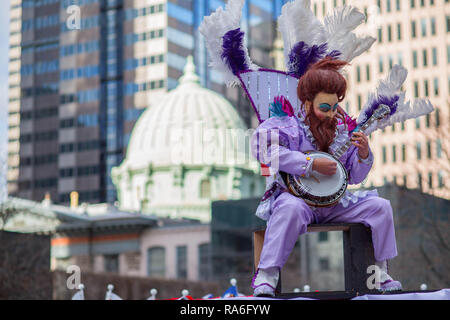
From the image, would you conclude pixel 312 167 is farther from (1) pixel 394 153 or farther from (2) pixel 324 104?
(1) pixel 394 153

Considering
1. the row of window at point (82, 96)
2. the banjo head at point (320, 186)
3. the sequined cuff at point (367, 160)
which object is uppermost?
the row of window at point (82, 96)

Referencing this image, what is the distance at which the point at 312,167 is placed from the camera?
673 cm

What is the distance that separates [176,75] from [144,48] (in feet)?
14.5

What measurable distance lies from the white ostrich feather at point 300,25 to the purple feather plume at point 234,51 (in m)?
0.39

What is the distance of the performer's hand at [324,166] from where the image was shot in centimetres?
673

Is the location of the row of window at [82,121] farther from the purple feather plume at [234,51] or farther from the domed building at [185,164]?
the purple feather plume at [234,51]

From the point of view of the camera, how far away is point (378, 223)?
6.74m

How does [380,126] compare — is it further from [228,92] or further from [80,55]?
[80,55]

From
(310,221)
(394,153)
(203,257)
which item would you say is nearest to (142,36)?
(394,153)

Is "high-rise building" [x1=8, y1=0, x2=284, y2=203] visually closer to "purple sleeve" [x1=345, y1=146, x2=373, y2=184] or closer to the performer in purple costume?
"purple sleeve" [x1=345, y1=146, x2=373, y2=184]

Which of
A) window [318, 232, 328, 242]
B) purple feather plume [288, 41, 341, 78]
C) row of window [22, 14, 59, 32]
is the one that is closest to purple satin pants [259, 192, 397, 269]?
purple feather plume [288, 41, 341, 78]

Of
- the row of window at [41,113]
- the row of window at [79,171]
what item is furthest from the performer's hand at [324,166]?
the row of window at [41,113]

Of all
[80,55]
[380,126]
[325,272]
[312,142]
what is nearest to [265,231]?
[312,142]

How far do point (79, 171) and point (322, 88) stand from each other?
9054cm
